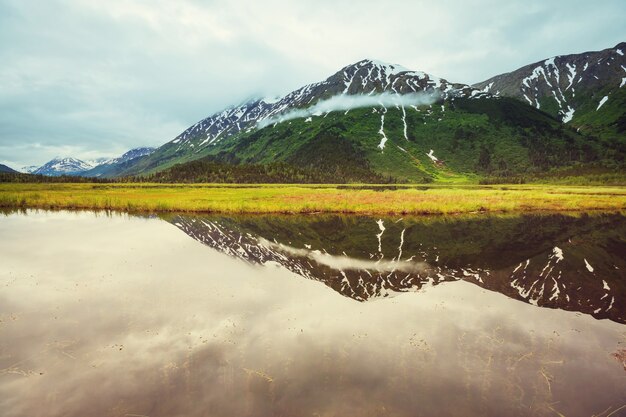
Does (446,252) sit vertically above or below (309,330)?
below

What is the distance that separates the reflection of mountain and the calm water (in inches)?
8.8

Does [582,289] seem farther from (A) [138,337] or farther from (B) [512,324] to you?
(A) [138,337]

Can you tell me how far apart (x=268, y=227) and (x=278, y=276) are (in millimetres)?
19135

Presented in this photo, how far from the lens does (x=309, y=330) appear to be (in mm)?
12781

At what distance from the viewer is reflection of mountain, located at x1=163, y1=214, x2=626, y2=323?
1847cm

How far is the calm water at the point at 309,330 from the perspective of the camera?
8570 mm

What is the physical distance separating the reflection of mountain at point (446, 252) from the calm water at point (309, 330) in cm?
22

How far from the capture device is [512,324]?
44.9 feet

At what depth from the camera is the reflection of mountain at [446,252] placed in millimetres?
18469

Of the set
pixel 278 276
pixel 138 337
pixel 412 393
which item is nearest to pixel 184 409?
pixel 138 337

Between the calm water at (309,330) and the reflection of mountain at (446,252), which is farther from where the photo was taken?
the reflection of mountain at (446,252)

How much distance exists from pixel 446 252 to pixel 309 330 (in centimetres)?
1815

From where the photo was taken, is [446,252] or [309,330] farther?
[446,252]

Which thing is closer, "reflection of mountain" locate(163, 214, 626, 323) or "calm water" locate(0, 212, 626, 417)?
"calm water" locate(0, 212, 626, 417)
